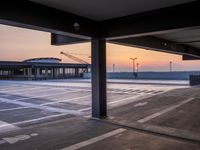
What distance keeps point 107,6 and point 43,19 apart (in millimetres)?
1607

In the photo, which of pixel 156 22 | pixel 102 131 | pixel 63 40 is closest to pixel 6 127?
pixel 102 131

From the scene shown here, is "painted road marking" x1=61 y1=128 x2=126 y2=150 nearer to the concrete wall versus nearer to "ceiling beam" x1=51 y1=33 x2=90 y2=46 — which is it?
"ceiling beam" x1=51 y1=33 x2=90 y2=46

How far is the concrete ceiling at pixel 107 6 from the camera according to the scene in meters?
4.81

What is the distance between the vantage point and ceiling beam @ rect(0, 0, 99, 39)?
4535 millimetres

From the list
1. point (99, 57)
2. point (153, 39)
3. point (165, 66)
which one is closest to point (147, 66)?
point (165, 66)

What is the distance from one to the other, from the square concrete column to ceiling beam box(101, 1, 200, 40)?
1.35 feet

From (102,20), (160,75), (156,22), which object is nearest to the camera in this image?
(156,22)

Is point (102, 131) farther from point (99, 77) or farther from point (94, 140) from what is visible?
point (99, 77)

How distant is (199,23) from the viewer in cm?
498

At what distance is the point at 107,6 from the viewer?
5.12m

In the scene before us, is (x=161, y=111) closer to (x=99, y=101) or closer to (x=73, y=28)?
(x=99, y=101)

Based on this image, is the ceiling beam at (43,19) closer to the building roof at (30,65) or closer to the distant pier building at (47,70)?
the building roof at (30,65)

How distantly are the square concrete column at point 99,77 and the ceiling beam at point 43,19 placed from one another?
47cm

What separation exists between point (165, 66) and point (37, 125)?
35.1m
